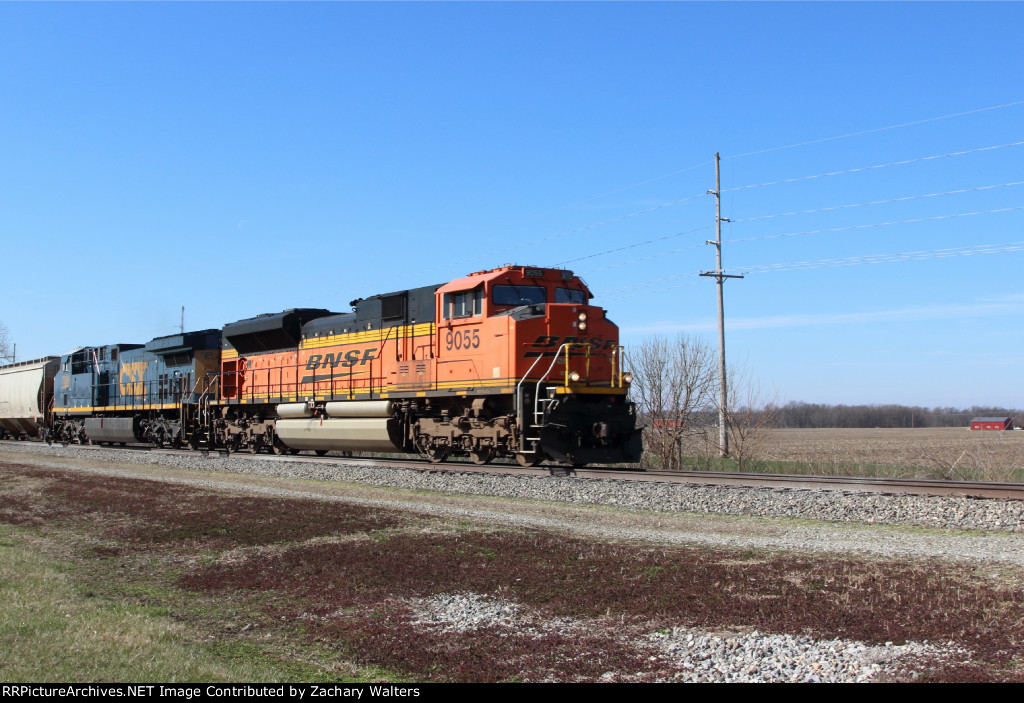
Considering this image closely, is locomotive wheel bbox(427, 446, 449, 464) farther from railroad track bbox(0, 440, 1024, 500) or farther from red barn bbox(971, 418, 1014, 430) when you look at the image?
red barn bbox(971, 418, 1014, 430)

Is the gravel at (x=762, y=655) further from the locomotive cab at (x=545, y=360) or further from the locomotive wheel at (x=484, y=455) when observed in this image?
the locomotive wheel at (x=484, y=455)

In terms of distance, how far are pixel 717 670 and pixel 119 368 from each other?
30745 mm

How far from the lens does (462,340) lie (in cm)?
1639

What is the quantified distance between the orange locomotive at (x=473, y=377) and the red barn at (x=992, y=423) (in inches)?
4097

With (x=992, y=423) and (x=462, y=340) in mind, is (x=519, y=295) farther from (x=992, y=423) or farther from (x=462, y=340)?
(x=992, y=423)

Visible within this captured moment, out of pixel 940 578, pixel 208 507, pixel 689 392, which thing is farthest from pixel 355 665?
pixel 689 392

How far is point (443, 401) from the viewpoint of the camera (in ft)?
56.3

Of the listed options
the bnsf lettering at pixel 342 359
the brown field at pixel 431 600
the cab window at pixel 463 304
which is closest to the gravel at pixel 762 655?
the brown field at pixel 431 600

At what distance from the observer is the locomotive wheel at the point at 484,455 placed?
53.4 ft

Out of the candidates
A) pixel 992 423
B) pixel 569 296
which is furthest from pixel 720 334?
pixel 992 423

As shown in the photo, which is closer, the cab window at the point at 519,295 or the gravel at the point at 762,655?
the gravel at the point at 762,655

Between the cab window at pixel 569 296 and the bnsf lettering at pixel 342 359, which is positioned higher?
the cab window at pixel 569 296

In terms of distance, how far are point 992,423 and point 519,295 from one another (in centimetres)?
10814

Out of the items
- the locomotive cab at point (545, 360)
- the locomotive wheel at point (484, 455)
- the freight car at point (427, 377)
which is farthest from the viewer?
the locomotive wheel at point (484, 455)
